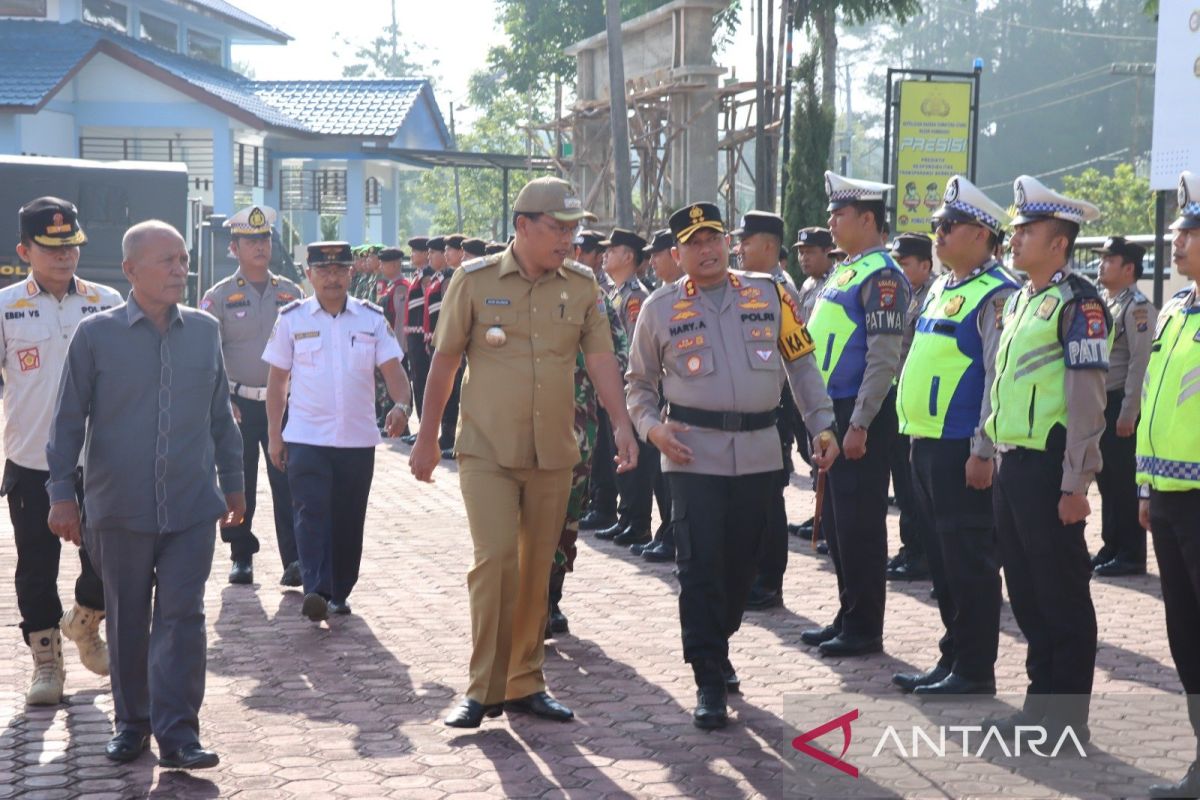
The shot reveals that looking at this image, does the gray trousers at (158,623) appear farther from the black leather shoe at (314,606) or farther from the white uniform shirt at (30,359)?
the black leather shoe at (314,606)

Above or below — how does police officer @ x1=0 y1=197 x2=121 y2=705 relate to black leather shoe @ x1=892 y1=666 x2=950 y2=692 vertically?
above

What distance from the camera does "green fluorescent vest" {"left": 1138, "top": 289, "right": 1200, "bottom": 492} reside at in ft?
17.9

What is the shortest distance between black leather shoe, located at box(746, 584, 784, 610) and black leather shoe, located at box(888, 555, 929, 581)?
1.20m

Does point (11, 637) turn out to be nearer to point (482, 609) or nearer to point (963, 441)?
point (482, 609)

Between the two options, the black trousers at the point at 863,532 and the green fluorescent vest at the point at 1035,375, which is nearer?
the green fluorescent vest at the point at 1035,375

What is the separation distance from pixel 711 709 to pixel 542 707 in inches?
28.5

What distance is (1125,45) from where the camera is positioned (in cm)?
8469

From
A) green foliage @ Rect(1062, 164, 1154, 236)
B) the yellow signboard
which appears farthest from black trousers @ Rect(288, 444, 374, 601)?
green foliage @ Rect(1062, 164, 1154, 236)

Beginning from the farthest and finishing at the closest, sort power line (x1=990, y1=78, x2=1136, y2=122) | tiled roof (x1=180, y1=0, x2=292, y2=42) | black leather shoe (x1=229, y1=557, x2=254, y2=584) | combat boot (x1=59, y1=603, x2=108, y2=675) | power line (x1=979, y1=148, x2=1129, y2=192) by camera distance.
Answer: power line (x1=990, y1=78, x2=1136, y2=122) → power line (x1=979, y1=148, x2=1129, y2=192) → tiled roof (x1=180, y1=0, x2=292, y2=42) → black leather shoe (x1=229, y1=557, x2=254, y2=584) → combat boot (x1=59, y1=603, x2=108, y2=675)

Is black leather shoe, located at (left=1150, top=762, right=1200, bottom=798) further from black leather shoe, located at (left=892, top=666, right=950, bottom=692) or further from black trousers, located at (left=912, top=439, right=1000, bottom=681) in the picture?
black leather shoe, located at (left=892, top=666, right=950, bottom=692)

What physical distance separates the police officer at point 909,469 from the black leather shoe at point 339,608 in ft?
11.2

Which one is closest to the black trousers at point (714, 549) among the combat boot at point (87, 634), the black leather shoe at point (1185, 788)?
the black leather shoe at point (1185, 788)

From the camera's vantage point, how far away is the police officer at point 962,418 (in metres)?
6.94

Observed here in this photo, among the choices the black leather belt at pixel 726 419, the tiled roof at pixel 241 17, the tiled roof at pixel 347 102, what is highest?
the tiled roof at pixel 241 17
